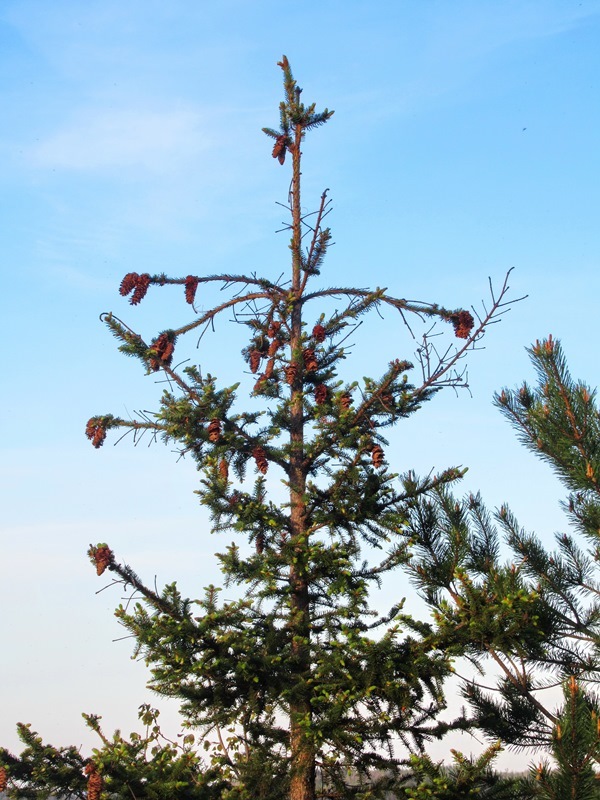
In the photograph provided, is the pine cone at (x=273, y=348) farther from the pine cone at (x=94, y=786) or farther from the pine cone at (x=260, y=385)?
the pine cone at (x=94, y=786)

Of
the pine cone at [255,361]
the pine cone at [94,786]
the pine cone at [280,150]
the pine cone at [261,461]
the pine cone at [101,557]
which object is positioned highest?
the pine cone at [280,150]

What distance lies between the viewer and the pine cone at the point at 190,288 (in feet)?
36.9

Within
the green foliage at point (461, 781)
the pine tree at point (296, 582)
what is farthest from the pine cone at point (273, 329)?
the green foliage at point (461, 781)

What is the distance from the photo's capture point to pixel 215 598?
29.0 ft

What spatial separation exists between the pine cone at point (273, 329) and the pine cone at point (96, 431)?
2359 mm

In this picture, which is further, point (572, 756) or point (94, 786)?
point (94, 786)

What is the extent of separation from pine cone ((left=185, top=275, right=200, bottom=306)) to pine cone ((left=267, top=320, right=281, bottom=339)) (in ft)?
3.58

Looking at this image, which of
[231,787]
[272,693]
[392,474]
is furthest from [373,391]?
[231,787]

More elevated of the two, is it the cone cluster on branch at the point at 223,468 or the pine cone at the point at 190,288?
the pine cone at the point at 190,288

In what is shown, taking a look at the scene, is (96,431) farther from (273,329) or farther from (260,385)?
(273,329)

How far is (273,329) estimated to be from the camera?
11.0 m

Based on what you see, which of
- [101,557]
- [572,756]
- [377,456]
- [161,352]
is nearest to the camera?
[572,756]

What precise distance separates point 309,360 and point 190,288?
198 centimetres

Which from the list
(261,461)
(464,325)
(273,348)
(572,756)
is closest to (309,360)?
(273,348)
